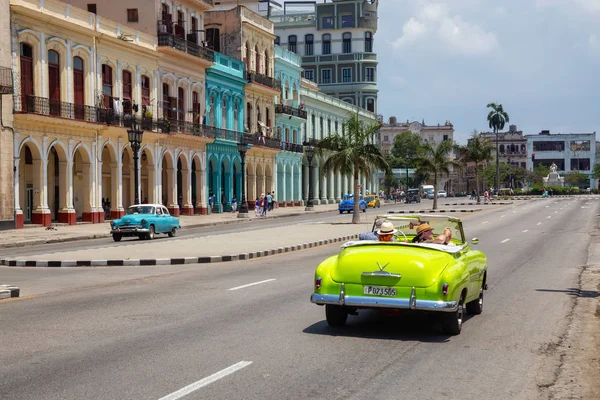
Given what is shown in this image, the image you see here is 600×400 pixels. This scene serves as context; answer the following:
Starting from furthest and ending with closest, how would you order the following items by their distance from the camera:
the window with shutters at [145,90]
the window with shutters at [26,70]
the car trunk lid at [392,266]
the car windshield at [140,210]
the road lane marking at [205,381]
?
1. the window with shutters at [145,90]
2. the window with shutters at [26,70]
3. the car windshield at [140,210]
4. the car trunk lid at [392,266]
5. the road lane marking at [205,381]

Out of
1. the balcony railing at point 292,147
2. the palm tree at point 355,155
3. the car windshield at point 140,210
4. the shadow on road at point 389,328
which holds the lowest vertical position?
the shadow on road at point 389,328

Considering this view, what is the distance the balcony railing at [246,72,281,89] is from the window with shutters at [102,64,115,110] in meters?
21.5

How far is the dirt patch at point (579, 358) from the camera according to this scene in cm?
712

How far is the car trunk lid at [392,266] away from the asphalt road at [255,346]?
65 cm

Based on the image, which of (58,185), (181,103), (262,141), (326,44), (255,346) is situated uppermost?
(326,44)

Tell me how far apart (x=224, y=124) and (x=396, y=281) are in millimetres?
55227

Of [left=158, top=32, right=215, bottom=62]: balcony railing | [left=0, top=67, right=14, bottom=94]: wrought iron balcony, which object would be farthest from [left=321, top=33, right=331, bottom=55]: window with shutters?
[left=0, top=67, right=14, bottom=94]: wrought iron balcony

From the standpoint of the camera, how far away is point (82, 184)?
46.1 metres

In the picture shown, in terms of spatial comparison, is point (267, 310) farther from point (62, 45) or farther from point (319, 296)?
point (62, 45)

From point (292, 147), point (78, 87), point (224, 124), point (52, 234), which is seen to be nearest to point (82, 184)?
point (78, 87)

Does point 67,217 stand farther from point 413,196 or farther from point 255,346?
point 413,196

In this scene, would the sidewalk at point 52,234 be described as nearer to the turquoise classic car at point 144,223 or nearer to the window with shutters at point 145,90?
the turquoise classic car at point 144,223

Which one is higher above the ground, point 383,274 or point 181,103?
point 181,103

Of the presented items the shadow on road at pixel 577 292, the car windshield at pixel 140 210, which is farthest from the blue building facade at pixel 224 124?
the shadow on road at pixel 577 292
